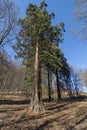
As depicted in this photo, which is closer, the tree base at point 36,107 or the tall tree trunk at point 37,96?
the tree base at point 36,107

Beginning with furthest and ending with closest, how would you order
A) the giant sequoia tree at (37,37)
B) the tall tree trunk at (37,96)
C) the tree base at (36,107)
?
the giant sequoia tree at (37,37)
the tall tree trunk at (37,96)
the tree base at (36,107)

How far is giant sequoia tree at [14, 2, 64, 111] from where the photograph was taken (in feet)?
64.5

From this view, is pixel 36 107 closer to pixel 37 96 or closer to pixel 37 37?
pixel 37 96

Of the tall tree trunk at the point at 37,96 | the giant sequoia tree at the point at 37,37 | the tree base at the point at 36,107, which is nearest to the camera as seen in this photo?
the tree base at the point at 36,107

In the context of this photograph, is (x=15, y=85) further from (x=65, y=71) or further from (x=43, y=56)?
(x=43, y=56)

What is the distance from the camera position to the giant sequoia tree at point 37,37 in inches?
774

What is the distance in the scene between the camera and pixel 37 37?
20.0m

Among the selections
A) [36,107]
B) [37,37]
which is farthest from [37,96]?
[37,37]

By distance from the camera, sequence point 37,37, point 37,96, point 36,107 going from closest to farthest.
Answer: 1. point 36,107
2. point 37,96
3. point 37,37

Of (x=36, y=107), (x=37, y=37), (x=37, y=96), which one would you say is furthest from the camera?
(x=37, y=37)

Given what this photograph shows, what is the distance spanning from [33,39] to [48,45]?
1739mm

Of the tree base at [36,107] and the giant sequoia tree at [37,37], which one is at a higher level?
the giant sequoia tree at [37,37]

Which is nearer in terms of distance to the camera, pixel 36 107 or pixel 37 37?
pixel 36 107

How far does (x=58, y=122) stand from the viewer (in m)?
12.3
